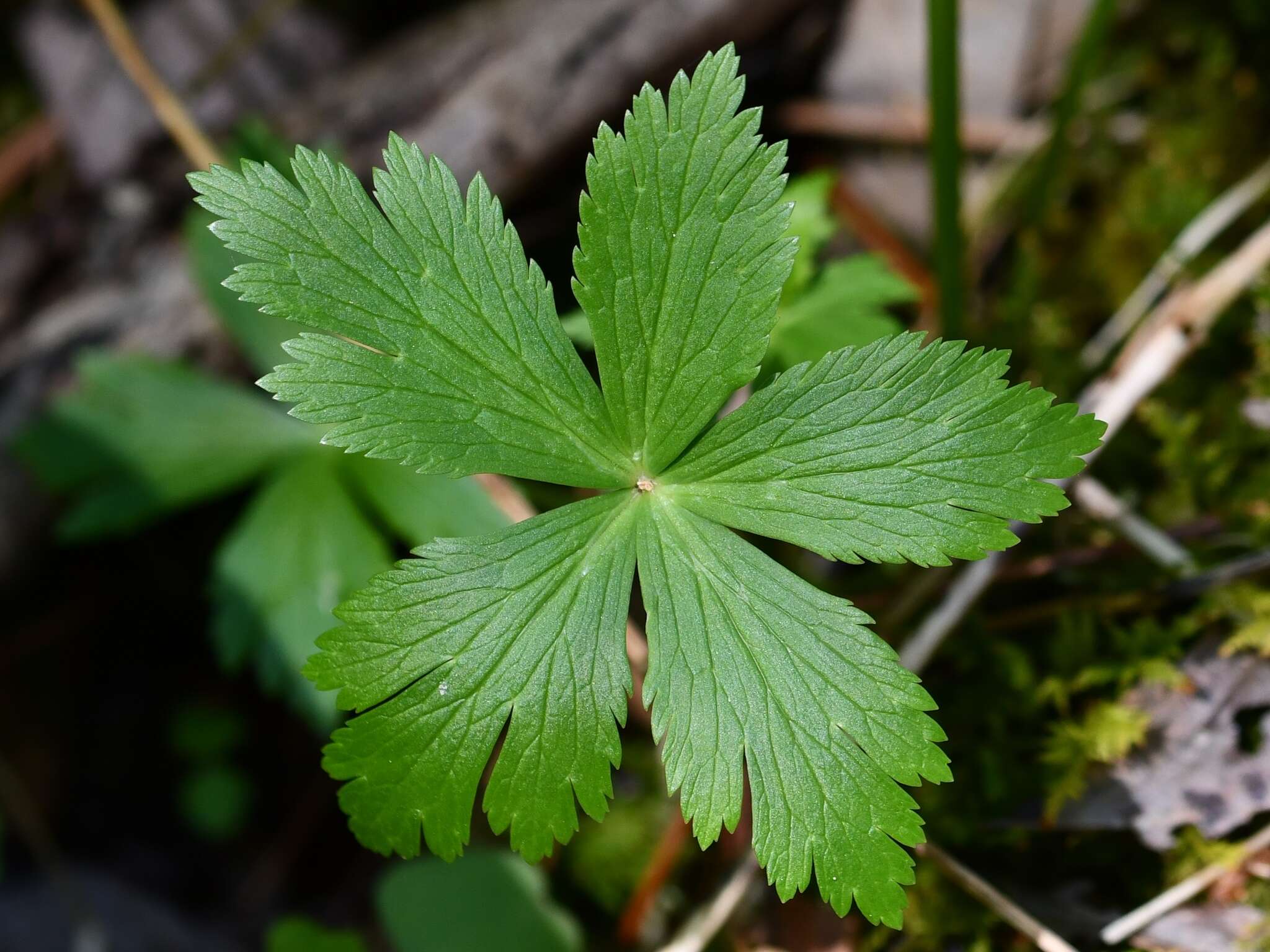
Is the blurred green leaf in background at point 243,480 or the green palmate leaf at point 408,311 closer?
the green palmate leaf at point 408,311

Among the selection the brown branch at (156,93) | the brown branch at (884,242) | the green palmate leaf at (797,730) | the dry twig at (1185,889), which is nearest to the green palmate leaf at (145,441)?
the brown branch at (156,93)

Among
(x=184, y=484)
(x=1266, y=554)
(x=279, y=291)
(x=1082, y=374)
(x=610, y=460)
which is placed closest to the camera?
(x=279, y=291)

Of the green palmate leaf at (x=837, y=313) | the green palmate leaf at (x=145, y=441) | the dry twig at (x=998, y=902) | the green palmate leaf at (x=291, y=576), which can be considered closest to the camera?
the dry twig at (x=998, y=902)

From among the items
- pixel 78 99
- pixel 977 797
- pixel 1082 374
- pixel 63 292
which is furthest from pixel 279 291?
pixel 78 99

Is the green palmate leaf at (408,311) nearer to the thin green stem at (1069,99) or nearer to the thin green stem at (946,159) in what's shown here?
the thin green stem at (946,159)

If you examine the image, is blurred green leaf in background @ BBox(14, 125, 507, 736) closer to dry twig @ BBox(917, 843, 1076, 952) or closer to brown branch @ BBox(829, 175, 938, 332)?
dry twig @ BBox(917, 843, 1076, 952)

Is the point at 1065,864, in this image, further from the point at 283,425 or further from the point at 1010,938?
the point at 283,425
